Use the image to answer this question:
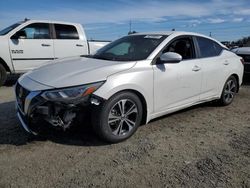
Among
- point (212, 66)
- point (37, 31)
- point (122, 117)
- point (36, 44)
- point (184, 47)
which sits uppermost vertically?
point (37, 31)

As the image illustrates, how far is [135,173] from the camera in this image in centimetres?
298

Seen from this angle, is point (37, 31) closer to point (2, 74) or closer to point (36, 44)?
point (36, 44)

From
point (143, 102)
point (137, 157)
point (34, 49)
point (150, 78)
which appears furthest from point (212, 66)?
point (34, 49)

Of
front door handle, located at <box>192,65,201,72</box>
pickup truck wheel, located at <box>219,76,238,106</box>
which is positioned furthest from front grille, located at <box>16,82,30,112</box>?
pickup truck wheel, located at <box>219,76,238,106</box>

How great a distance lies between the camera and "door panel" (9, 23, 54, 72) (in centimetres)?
779

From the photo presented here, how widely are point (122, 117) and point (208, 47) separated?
2541mm

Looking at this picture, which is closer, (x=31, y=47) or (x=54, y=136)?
(x=54, y=136)

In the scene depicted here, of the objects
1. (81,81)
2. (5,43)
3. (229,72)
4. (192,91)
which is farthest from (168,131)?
(5,43)

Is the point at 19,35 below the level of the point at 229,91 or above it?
above

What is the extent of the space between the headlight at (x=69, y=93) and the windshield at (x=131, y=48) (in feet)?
3.37

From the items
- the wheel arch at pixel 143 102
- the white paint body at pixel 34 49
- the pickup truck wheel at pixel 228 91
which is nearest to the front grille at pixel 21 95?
the wheel arch at pixel 143 102

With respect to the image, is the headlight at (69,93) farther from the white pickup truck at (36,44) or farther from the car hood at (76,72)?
the white pickup truck at (36,44)

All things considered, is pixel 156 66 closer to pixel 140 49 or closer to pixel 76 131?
pixel 140 49

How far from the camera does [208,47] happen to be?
5.23m
